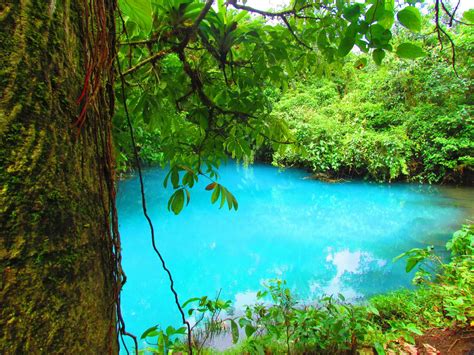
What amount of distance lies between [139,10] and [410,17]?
0.49 m

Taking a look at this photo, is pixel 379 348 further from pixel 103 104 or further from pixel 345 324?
pixel 103 104

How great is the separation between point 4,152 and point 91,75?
15 centimetres

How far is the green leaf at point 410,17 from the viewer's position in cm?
53

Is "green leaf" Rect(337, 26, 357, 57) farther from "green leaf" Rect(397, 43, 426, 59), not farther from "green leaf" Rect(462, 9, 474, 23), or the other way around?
"green leaf" Rect(462, 9, 474, 23)

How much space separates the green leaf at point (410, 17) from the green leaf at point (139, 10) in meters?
0.46

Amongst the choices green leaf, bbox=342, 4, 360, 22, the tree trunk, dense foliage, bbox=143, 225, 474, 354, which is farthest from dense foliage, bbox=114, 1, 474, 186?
dense foliage, bbox=143, 225, 474, 354

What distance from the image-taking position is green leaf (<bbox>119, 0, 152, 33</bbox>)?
0.39m

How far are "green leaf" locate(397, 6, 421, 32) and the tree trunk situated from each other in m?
0.54

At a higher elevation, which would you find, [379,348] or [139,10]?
[139,10]

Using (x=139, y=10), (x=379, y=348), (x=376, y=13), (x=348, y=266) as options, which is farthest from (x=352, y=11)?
(x=348, y=266)

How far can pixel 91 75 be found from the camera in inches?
14.6

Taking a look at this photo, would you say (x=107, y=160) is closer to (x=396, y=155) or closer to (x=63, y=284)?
(x=63, y=284)

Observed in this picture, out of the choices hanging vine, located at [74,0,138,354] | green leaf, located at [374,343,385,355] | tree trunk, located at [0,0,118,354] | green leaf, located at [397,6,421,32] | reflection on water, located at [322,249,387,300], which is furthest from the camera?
reflection on water, located at [322,249,387,300]

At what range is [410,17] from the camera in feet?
1.77
